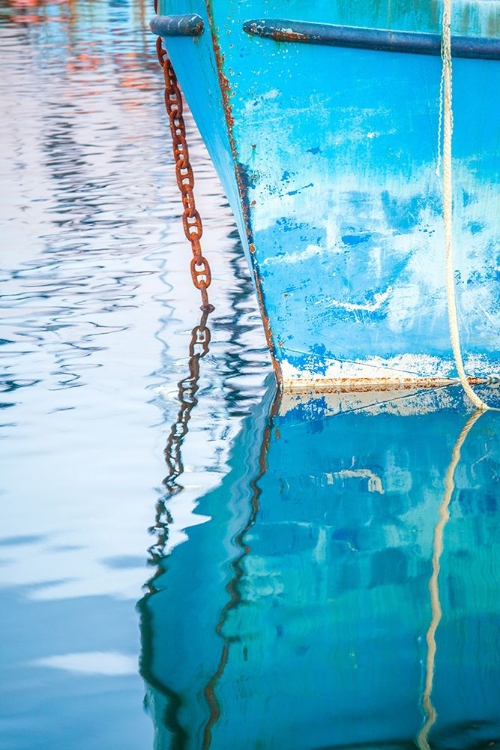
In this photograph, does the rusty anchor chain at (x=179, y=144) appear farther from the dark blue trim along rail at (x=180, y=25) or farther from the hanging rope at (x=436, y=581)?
the hanging rope at (x=436, y=581)

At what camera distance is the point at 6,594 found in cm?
275

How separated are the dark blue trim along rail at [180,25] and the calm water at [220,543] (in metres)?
1.34

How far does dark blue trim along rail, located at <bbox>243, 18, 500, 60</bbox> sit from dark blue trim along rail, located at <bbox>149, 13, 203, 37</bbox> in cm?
22

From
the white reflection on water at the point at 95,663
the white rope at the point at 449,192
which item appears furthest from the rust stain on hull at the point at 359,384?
the white reflection on water at the point at 95,663

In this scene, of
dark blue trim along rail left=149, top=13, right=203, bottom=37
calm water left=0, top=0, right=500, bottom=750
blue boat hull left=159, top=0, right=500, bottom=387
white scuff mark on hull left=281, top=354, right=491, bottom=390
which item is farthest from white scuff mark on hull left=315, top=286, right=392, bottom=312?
dark blue trim along rail left=149, top=13, right=203, bottom=37

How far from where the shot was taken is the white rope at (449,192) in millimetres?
3377

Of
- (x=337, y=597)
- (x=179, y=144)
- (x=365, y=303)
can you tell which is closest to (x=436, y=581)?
(x=337, y=597)

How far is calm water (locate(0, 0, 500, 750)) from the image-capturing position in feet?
7.55

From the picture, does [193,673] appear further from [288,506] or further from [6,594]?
[288,506]

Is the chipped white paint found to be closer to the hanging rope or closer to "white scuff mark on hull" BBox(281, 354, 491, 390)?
the hanging rope

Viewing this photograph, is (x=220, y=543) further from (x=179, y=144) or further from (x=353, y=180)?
(x=179, y=144)

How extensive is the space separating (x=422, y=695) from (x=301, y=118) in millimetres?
2019

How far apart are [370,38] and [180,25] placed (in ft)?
2.28

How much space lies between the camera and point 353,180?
369 cm
